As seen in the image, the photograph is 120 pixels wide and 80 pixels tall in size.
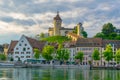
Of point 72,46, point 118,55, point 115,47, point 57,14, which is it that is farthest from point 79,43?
point 57,14

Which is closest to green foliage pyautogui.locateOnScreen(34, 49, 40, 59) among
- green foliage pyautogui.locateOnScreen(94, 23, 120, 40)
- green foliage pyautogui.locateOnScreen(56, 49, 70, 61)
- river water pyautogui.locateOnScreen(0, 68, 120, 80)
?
green foliage pyautogui.locateOnScreen(56, 49, 70, 61)

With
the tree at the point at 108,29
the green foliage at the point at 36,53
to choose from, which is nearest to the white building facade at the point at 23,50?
the green foliage at the point at 36,53

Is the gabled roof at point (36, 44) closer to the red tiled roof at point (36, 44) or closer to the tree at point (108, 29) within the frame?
the red tiled roof at point (36, 44)

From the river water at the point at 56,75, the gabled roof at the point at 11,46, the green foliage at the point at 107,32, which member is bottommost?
the river water at the point at 56,75

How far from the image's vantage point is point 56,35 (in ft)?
563

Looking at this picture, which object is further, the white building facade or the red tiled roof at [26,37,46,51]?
the red tiled roof at [26,37,46,51]

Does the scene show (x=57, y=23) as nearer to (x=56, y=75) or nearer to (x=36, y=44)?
(x=36, y=44)

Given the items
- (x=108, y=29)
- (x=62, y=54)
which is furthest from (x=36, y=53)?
(x=108, y=29)

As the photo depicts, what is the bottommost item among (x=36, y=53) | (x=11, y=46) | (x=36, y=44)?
(x=36, y=53)

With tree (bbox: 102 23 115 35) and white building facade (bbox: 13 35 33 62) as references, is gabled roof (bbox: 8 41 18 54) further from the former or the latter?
tree (bbox: 102 23 115 35)

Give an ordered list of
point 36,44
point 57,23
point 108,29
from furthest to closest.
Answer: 1. point 57,23
2. point 108,29
3. point 36,44

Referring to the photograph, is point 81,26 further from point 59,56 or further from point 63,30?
point 59,56

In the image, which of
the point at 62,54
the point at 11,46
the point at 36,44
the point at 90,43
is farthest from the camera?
the point at 11,46

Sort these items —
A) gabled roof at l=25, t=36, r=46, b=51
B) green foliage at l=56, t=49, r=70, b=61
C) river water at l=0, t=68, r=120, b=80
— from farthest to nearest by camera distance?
gabled roof at l=25, t=36, r=46, b=51 < green foliage at l=56, t=49, r=70, b=61 < river water at l=0, t=68, r=120, b=80
